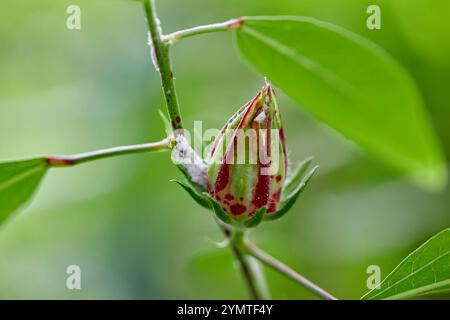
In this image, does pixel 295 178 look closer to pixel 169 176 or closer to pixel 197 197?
pixel 197 197

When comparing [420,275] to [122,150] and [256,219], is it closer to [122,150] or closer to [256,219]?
[256,219]

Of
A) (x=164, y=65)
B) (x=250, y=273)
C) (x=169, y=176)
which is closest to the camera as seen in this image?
(x=164, y=65)

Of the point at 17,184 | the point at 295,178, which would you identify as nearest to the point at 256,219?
the point at 295,178

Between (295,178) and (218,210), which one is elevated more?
(295,178)

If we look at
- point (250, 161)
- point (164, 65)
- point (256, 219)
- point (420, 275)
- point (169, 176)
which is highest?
point (169, 176)

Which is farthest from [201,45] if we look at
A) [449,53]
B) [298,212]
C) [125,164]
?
[449,53]

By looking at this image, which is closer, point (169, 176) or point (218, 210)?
A: point (218, 210)

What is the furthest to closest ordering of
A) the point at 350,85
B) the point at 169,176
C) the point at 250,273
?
the point at 169,176 → the point at 250,273 → the point at 350,85
